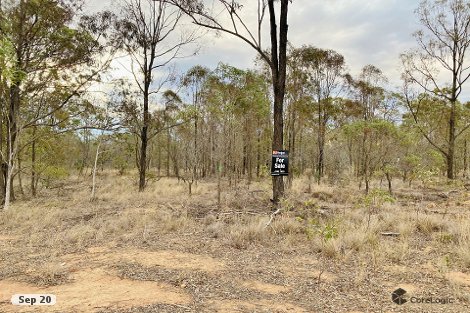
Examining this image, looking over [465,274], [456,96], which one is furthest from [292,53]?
[465,274]

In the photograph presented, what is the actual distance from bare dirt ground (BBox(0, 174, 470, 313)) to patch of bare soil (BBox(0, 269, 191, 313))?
0.04ft

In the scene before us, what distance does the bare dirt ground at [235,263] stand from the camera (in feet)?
12.9

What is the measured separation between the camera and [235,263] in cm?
539

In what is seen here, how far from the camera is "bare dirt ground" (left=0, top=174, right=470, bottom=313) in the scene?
3936mm

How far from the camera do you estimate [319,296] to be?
4125 millimetres

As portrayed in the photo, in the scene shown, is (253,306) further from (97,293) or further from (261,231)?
(261,231)

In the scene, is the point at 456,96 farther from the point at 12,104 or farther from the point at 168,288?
the point at 12,104

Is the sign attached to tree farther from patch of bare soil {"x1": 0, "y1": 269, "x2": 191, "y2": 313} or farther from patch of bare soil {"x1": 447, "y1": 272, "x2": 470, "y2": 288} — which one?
patch of bare soil {"x1": 0, "y1": 269, "x2": 191, "y2": 313}
